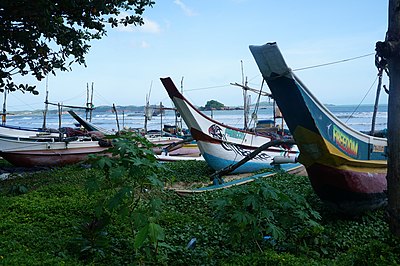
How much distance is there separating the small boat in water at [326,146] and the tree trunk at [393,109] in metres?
0.99

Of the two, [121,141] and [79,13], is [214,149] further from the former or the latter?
[121,141]

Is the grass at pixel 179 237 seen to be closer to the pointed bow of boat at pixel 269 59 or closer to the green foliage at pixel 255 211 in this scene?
the green foliage at pixel 255 211

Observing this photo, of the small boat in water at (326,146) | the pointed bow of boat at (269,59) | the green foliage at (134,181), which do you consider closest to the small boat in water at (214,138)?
the small boat in water at (326,146)

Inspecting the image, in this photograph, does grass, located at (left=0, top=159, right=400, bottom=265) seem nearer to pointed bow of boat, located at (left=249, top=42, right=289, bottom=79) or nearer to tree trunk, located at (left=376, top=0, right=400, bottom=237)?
tree trunk, located at (left=376, top=0, right=400, bottom=237)

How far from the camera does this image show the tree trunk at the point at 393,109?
325 centimetres

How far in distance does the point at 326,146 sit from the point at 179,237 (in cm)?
220

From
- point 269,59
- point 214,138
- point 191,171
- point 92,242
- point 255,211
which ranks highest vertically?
point 269,59

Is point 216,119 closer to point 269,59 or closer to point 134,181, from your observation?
point 269,59

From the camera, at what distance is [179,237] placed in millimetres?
4309

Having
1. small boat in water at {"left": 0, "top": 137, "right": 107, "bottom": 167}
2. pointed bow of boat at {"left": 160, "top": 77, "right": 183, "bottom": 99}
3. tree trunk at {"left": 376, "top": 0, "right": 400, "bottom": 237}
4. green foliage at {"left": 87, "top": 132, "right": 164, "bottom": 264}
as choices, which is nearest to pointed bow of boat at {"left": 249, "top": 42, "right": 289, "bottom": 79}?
tree trunk at {"left": 376, "top": 0, "right": 400, "bottom": 237}

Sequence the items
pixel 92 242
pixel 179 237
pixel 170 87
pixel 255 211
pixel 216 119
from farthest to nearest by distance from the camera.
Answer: pixel 216 119, pixel 170 87, pixel 179 237, pixel 92 242, pixel 255 211

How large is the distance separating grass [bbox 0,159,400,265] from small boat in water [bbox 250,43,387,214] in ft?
1.35

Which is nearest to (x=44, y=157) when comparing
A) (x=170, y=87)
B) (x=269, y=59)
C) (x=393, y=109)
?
(x=170, y=87)

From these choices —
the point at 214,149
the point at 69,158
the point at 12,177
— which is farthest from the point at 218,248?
the point at 69,158
